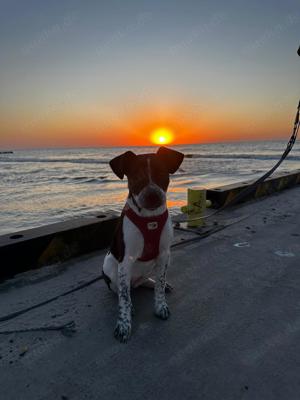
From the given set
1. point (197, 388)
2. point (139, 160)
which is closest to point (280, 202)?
point (139, 160)

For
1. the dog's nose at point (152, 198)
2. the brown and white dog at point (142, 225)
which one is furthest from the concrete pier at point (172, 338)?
the dog's nose at point (152, 198)

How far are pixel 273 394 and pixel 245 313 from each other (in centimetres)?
88

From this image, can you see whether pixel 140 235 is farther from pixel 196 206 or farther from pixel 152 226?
pixel 196 206

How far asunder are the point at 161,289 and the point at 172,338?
20.3 inches

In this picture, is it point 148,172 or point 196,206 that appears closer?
point 148,172

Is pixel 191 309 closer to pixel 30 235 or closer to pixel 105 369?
pixel 105 369

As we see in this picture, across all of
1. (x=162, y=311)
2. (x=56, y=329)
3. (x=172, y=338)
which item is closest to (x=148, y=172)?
(x=162, y=311)

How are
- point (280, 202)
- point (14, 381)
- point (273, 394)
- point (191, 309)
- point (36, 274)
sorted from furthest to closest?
point (280, 202) → point (36, 274) → point (191, 309) → point (14, 381) → point (273, 394)

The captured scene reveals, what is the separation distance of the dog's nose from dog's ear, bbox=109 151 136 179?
1.25 ft

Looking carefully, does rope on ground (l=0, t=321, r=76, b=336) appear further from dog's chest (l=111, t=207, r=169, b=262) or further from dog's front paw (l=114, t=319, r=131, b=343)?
dog's chest (l=111, t=207, r=169, b=262)

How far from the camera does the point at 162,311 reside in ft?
8.45

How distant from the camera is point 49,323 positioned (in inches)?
97.9

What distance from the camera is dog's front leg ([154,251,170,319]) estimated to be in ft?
8.48

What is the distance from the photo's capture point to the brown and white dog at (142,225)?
7.76 feet
